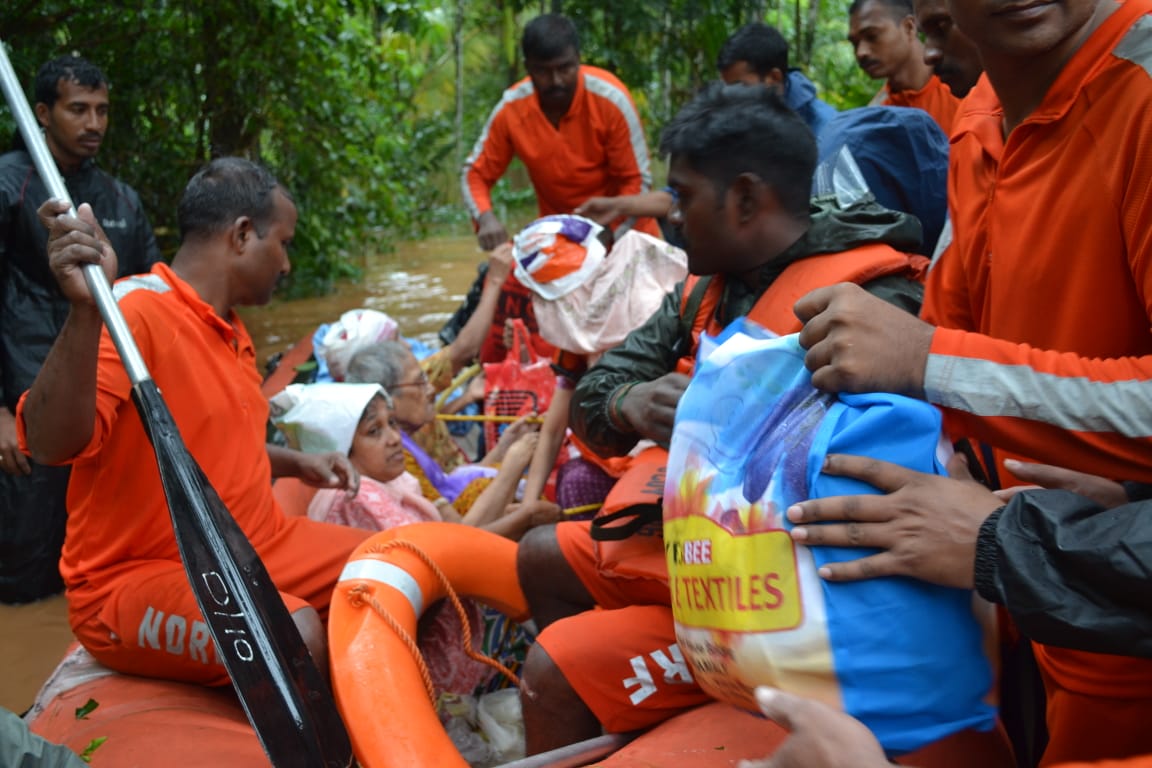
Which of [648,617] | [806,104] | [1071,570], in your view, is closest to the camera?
[1071,570]

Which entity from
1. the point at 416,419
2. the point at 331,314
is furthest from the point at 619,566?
the point at 331,314

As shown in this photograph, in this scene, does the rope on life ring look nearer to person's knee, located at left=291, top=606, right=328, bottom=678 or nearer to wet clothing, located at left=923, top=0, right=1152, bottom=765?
person's knee, located at left=291, top=606, right=328, bottom=678

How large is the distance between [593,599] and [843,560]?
1240 millimetres

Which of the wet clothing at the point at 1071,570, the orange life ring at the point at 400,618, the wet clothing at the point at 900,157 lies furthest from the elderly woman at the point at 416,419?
the wet clothing at the point at 1071,570

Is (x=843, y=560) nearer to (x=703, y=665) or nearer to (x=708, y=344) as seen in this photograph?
(x=703, y=665)

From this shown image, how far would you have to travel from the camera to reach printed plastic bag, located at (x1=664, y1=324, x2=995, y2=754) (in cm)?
133

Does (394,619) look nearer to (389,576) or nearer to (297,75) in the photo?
(389,576)

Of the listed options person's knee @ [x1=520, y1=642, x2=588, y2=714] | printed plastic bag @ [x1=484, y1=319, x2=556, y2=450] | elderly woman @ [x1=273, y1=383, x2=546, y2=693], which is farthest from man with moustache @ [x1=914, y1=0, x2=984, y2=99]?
printed plastic bag @ [x1=484, y1=319, x2=556, y2=450]

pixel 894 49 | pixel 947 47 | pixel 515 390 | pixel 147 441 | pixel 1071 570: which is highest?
pixel 947 47

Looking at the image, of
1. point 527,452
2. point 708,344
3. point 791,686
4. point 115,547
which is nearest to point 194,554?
point 115,547

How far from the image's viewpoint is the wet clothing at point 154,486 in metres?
2.35

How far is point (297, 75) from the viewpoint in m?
7.21

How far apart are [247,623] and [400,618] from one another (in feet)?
1.64

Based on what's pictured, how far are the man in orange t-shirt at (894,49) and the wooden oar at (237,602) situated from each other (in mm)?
3070
